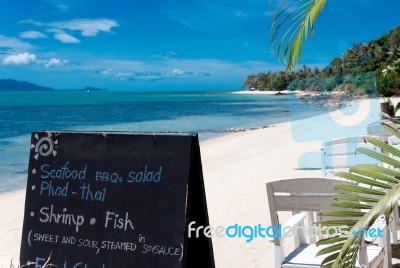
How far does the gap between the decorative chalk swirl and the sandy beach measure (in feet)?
5.89

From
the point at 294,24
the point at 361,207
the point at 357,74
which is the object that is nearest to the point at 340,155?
the point at 294,24

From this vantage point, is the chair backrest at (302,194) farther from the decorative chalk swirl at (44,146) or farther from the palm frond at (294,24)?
the decorative chalk swirl at (44,146)

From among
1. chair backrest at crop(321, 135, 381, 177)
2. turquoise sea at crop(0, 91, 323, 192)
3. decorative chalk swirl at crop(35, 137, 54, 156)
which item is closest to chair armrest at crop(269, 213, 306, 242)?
decorative chalk swirl at crop(35, 137, 54, 156)

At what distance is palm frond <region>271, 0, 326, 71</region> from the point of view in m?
2.62

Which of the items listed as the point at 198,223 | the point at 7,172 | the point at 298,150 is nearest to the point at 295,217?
the point at 198,223

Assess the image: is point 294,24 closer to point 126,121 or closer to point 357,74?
point 357,74

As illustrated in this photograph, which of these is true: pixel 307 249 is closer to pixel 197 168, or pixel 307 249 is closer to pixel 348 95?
pixel 197 168

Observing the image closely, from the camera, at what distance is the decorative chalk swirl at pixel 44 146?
3062 millimetres

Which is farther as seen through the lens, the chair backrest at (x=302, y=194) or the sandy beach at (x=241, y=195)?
the sandy beach at (x=241, y=195)

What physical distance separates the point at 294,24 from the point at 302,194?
91 cm

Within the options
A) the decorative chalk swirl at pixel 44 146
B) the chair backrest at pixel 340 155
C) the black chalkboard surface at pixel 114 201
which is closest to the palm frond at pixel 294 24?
the black chalkboard surface at pixel 114 201

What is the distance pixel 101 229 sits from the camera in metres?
2.88

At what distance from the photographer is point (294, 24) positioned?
2.84 metres

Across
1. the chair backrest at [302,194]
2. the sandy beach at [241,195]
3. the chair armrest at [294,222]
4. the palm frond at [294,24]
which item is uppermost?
the palm frond at [294,24]
